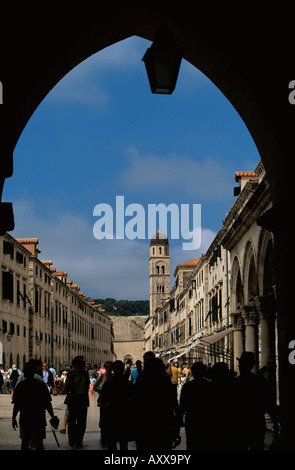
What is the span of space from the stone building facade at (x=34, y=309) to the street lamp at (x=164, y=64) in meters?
38.6

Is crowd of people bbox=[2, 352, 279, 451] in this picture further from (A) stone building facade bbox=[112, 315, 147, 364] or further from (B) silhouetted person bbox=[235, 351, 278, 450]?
(A) stone building facade bbox=[112, 315, 147, 364]

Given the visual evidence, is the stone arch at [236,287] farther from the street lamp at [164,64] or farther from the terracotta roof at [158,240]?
the terracotta roof at [158,240]

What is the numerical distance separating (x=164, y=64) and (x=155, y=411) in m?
3.78

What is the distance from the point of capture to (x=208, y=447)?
7344 millimetres

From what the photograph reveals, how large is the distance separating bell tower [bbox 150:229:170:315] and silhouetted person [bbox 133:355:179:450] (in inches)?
5418

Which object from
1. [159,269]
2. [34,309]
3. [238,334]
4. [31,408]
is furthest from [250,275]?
[159,269]

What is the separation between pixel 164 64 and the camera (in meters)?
6.46

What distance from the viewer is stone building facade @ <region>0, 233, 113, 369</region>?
4719 cm

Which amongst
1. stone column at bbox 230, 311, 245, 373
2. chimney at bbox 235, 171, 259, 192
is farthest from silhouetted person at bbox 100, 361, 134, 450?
chimney at bbox 235, 171, 259, 192

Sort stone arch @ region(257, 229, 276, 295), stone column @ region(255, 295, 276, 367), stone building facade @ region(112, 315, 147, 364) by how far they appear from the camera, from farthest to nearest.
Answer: stone building facade @ region(112, 315, 147, 364) < stone arch @ region(257, 229, 276, 295) < stone column @ region(255, 295, 276, 367)

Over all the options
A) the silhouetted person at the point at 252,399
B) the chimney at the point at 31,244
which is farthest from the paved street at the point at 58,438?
the chimney at the point at 31,244

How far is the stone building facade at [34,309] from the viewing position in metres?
47.2
